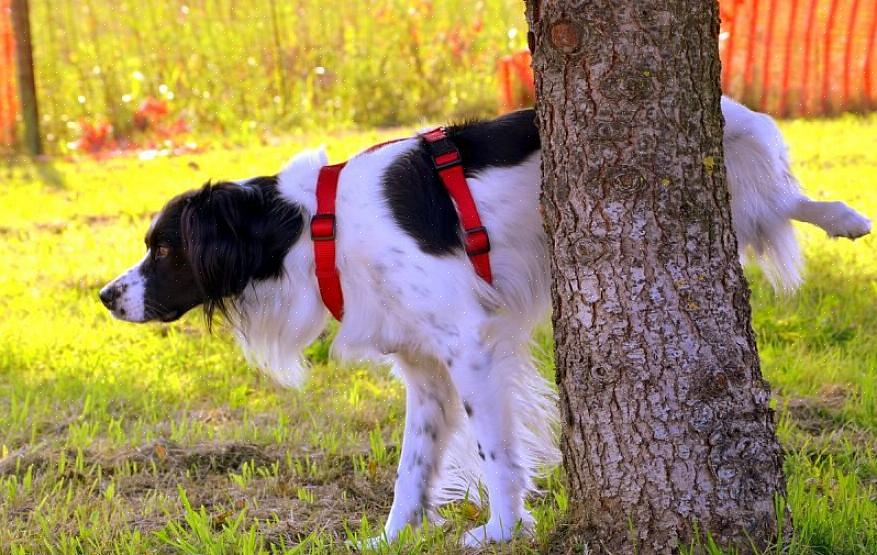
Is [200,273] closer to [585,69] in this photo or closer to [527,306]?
[527,306]

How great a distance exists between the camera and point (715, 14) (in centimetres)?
262

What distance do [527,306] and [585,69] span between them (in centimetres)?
107

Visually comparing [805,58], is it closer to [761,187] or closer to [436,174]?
[761,187]

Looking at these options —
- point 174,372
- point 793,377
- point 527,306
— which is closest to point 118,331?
point 174,372

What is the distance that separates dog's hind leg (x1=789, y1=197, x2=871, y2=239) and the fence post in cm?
836

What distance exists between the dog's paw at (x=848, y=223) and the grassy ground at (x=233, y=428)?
2.41 feet

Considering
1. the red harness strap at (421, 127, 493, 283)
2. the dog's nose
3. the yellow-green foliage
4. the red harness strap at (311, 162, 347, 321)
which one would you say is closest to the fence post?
the yellow-green foliage

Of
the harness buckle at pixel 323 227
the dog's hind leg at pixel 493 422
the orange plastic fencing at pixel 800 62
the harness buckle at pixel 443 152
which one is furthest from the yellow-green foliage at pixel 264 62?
the dog's hind leg at pixel 493 422

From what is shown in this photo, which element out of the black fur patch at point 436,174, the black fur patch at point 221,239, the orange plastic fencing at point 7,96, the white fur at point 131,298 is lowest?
the orange plastic fencing at point 7,96

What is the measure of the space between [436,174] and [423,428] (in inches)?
33.1

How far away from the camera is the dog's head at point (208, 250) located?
3471mm

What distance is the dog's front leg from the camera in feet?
11.7

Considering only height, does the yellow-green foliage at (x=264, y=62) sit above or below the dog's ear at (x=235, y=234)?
below

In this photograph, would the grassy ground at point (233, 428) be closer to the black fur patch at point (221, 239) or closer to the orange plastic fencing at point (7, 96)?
the black fur patch at point (221, 239)
